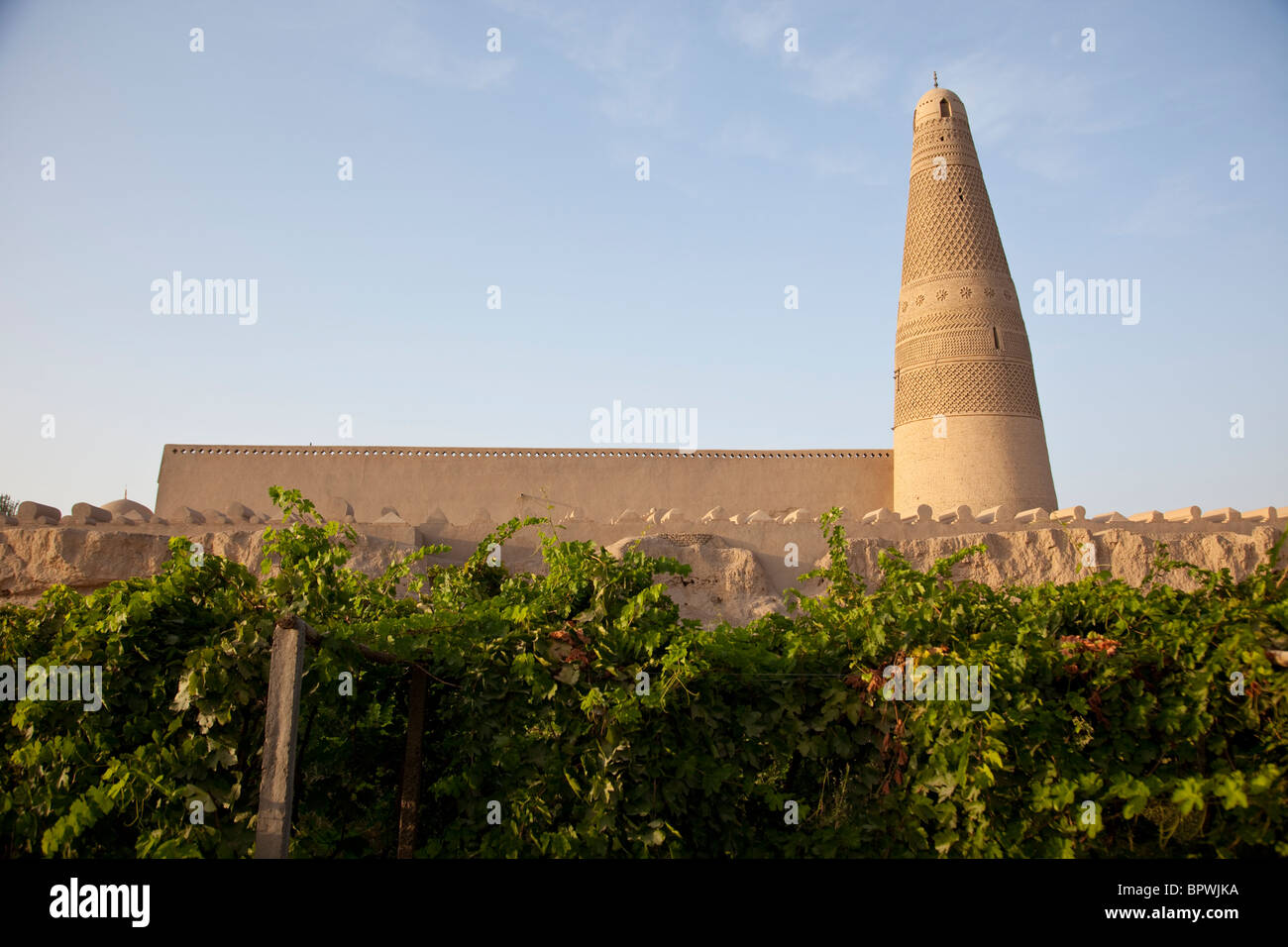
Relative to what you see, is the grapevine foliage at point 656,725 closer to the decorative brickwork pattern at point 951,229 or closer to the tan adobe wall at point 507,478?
the tan adobe wall at point 507,478

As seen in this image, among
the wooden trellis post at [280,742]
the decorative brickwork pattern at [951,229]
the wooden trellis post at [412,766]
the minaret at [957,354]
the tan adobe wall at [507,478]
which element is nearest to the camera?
the wooden trellis post at [280,742]

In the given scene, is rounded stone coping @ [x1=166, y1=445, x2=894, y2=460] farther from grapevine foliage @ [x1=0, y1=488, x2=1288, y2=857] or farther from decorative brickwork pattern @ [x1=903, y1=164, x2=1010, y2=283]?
grapevine foliage @ [x1=0, y1=488, x2=1288, y2=857]

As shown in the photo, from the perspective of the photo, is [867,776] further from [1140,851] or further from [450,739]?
[450,739]

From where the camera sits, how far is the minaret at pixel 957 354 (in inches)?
560

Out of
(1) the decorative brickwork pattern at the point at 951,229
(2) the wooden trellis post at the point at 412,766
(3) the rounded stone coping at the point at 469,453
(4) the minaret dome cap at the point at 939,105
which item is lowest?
(2) the wooden trellis post at the point at 412,766

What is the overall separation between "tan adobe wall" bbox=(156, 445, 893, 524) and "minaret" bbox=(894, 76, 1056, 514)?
1.13 meters

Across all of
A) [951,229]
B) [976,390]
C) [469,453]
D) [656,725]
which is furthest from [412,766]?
[951,229]

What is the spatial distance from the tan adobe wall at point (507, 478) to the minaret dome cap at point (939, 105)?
18.9ft

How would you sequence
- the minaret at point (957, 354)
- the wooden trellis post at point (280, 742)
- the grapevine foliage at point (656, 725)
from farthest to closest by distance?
1. the minaret at point (957, 354)
2. the grapevine foliage at point (656, 725)
3. the wooden trellis post at point (280, 742)

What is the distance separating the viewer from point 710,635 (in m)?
4.63

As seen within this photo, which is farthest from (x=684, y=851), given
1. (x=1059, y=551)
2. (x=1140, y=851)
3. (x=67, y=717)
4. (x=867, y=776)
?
(x=1059, y=551)

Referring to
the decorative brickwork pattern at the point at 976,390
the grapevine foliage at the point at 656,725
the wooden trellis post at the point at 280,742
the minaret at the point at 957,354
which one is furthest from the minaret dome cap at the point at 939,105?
the wooden trellis post at the point at 280,742

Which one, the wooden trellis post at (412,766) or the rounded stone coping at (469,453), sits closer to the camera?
the wooden trellis post at (412,766)
